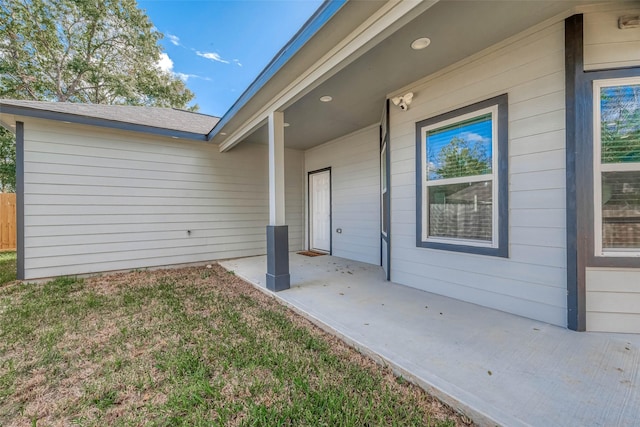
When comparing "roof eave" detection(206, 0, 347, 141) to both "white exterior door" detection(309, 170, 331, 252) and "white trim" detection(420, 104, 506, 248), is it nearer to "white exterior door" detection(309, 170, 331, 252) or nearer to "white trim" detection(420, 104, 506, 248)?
"white trim" detection(420, 104, 506, 248)

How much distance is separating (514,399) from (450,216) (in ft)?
6.94

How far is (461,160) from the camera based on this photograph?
313cm

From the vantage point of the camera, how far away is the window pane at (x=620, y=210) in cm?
226

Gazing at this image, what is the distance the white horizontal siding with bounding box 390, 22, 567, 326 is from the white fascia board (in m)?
1.38

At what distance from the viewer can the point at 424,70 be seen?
10.4 ft

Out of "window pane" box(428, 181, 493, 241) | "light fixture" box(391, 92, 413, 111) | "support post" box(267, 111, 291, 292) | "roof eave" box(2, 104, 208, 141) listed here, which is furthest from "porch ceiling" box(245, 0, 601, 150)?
"roof eave" box(2, 104, 208, 141)

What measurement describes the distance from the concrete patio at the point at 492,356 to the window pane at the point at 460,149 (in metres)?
1.58

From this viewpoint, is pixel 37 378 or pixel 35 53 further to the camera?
pixel 35 53

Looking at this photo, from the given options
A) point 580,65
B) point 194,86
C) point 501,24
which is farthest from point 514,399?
point 194,86

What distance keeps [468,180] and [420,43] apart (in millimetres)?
1600

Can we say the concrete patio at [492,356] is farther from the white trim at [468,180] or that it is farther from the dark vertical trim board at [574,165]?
the white trim at [468,180]

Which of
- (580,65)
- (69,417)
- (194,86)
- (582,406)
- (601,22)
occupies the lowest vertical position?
(69,417)

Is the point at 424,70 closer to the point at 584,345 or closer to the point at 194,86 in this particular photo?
the point at 584,345

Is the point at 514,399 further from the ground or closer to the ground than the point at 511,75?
closer to the ground
